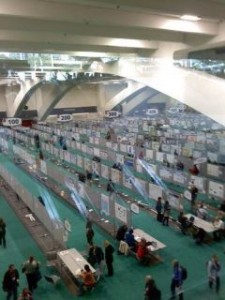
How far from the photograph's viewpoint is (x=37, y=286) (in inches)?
473

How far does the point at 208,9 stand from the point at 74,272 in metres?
9.09

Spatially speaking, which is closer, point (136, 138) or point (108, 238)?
point (108, 238)

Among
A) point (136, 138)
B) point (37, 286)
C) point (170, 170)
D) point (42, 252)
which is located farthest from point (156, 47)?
point (136, 138)

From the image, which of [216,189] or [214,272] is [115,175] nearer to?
[216,189]

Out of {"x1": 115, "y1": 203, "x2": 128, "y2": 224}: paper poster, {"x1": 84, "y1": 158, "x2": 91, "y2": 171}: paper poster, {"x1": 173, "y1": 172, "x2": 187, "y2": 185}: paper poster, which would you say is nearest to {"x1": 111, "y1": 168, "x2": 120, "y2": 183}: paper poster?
{"x1": 84, "y1": 158, "x2": 91, "y2": 171}: paper poster

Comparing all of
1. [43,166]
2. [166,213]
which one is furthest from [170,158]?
[43,166]

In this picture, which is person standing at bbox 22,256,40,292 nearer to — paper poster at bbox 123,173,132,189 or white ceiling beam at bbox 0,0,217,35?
white ceiling beam at bbox 0,0,217,35

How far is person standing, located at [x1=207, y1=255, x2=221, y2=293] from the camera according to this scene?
11125 mm

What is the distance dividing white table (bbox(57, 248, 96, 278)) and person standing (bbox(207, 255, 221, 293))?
3731mm

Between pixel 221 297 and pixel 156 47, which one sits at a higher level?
pixel 156 47

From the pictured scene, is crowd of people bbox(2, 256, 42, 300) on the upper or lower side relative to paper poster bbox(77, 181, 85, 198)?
lower

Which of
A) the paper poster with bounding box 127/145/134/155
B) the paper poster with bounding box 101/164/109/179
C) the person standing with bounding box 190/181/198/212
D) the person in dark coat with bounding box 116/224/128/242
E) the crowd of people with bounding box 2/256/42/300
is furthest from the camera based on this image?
the paper poster with bounding box 127/145/134/155

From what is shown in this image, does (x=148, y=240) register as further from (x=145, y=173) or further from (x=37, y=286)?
(x=145, y=173)

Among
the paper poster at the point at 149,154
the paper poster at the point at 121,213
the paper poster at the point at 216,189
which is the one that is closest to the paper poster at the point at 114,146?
the paper poster at the point at 149,154
